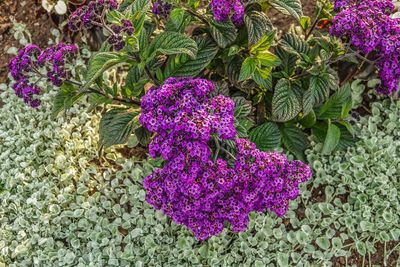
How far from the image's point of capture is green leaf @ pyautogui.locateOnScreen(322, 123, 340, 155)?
3.12m

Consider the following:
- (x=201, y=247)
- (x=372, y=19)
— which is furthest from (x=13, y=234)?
(x=372, y=19)

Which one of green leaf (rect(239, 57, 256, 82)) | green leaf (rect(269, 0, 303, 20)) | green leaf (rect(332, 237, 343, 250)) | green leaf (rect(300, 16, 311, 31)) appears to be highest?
green leaf (rect(269, 0, 303, 20))

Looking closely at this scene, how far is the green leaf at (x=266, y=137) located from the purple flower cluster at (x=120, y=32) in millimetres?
972

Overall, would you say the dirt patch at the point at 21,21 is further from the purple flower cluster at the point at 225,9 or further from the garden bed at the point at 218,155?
the purple flower cluster at the point at 225,9

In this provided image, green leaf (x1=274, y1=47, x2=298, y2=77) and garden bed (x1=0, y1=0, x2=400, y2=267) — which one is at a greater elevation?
green leaf (x1=274, y1=47, x2=298, y2=77)

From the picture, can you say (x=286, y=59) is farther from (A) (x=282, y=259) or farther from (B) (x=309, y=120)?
(A) (x=282, y=259)

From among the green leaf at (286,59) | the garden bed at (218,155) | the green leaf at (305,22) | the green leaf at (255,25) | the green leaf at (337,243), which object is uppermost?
the green leaf at (255,25)

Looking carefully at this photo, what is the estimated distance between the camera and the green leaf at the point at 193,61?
2.76m

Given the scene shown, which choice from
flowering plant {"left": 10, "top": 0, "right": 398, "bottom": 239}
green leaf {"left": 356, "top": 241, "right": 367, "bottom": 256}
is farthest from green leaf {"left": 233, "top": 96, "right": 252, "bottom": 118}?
green leaf {"left": 356, "top": 241, "right": 367, "bottom": 256}

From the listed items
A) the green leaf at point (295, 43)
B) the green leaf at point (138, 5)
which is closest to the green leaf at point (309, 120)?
the green leaf at point (295, 43)

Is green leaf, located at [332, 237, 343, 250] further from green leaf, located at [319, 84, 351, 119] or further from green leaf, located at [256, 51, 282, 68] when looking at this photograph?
green leaf, located at [256, 51, 282, 68]

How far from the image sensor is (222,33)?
2.69 m

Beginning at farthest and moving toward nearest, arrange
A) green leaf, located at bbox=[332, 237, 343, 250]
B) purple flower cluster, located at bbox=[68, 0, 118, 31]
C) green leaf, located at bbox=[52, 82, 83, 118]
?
green leaf, located at bbox=[332, 237, 343, 250] → green leaf, located at bbox=[52, 82, 83, 118] → purple flower cluster, located at bbox=[68, 0, 118, 31]

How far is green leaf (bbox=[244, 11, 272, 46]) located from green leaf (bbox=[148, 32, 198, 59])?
32cm
